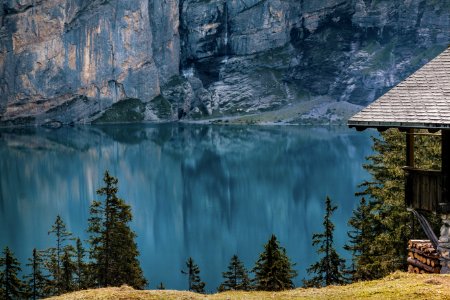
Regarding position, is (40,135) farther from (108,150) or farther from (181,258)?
(181,258)

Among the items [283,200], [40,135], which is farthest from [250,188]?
[40,135]

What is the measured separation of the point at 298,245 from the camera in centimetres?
5328

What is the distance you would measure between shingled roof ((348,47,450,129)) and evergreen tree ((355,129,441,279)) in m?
7.94

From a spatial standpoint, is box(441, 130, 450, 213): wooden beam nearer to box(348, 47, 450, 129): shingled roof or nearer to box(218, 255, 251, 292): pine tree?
box(348, 47, 450, 129): shingled roof

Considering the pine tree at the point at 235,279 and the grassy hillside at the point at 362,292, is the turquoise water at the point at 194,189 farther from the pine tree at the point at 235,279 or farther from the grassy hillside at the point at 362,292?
the grassy hillside at the point at 362,292

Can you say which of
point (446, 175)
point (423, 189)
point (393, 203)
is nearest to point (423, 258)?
point (423, 189)

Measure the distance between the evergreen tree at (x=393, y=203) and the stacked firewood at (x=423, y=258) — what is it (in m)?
5.58

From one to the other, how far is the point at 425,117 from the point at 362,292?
441 cm

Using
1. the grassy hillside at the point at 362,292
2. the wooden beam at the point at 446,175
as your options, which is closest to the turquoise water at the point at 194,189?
the grassy hillside at the point at 362,292

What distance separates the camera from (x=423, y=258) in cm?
1672

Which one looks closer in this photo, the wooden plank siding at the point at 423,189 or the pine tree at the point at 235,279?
the wooden plank siding at the point at 423,189

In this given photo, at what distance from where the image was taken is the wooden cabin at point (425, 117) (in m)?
14.8

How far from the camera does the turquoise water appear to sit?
54.5m

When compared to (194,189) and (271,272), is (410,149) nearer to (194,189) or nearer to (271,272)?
(271,272)
